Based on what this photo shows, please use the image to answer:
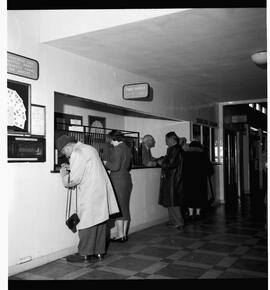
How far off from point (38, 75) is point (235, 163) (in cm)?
759

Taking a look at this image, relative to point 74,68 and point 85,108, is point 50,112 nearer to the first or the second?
point 74,68

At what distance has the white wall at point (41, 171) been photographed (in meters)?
3.75

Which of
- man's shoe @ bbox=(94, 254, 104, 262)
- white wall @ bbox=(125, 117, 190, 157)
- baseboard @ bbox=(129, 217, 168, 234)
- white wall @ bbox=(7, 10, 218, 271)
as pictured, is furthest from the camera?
white wall @ bbox=(125, 117, 190, 157)

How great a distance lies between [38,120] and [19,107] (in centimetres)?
30

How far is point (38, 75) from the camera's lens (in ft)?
13.3

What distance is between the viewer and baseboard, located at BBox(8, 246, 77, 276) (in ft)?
12.0

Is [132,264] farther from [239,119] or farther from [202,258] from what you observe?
[239,119]

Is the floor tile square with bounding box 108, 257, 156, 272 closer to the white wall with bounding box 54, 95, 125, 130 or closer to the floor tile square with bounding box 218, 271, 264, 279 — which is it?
the floor tile square with bounding box 218, 271, 264, 279

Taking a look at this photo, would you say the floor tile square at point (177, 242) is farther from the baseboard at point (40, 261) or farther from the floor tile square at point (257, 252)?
the baseboard at point (40, 261)

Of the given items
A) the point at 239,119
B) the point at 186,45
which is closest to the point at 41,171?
the point at 186,45

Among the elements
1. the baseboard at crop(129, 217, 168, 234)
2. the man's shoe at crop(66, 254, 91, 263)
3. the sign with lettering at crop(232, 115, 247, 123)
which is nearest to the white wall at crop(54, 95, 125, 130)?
the baseboard at crop(129, 217, 168, 234)

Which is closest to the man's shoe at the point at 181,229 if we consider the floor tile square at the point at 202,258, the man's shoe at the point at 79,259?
the floor tile square at the point at 202,258

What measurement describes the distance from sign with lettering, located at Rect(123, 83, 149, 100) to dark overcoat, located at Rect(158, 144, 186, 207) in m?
1.07
